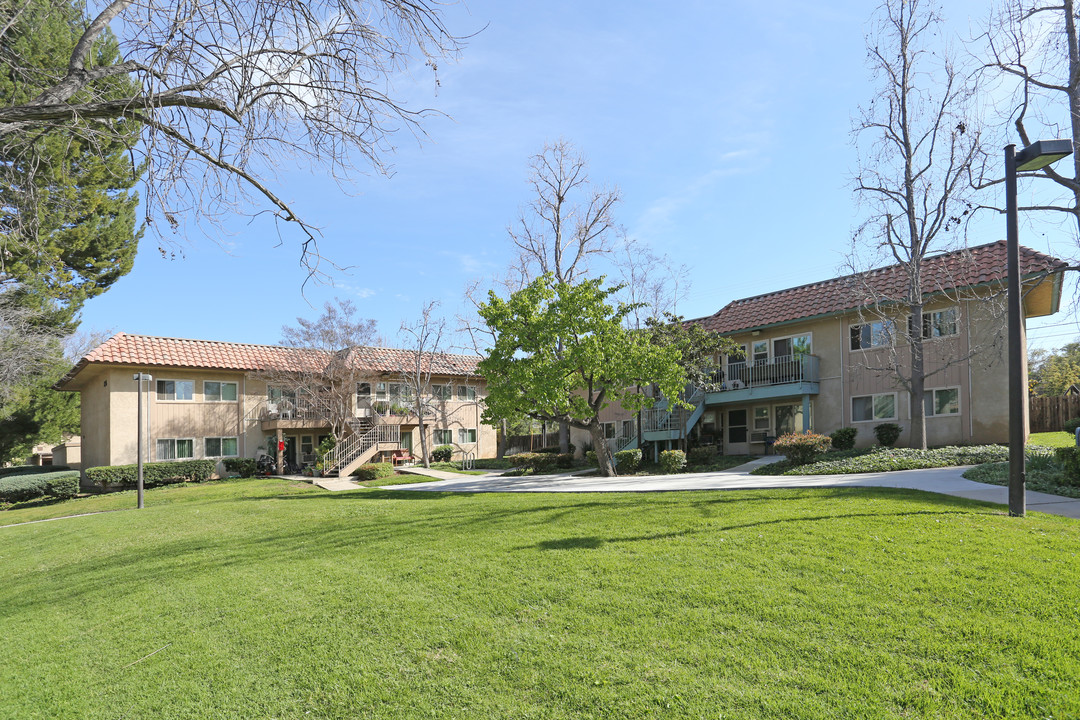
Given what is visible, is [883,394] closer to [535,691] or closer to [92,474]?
Result: [535,691]

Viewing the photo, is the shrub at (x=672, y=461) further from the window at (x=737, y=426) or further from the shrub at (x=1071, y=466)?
the shrub at (x=1071, y=466)

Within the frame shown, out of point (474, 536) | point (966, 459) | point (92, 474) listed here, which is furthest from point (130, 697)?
point (92, 474)

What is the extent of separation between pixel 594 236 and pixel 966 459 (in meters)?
18.8

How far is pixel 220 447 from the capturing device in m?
30.6

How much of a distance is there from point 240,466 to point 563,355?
19.7 meters

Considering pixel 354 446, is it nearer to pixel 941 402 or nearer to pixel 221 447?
pixel 221 447

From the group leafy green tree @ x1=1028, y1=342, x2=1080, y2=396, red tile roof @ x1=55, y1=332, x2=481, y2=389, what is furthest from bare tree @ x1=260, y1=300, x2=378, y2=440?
leafy green tree @ x1=1028, y1=342, x2=1080, y2=396

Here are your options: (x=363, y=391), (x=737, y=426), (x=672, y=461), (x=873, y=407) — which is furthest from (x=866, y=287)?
(x=363, y=391)

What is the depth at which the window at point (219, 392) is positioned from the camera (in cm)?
3053

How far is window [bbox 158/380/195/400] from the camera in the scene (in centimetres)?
2909

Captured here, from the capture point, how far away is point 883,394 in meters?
21.4

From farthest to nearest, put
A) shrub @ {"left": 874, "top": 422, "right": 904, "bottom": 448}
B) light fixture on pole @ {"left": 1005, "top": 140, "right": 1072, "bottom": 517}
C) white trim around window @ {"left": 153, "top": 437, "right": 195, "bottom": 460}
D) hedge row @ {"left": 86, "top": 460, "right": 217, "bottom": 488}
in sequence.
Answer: white trim around window @ {"left": 153, "top": 437, "right": 195, "bottom": 460} → hedge row @ {"left": 86, "top": 460, "right": 217, "bottom": 488} → shrub @ {"left": 874, "top": 422, "right": 904, "bottom": 448} → light fixture on pole @ {"left": 1005, "top": 140, "right": 1072, "bottom": 517}

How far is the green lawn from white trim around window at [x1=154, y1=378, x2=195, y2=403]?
21.9 meters

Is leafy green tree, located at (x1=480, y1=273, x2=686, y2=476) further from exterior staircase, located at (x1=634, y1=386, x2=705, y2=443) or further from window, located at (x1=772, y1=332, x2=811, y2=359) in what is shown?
window, located at (x1=772, y1=332, x2=811, y2=359)
